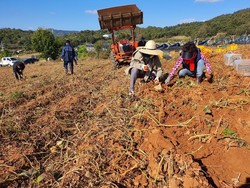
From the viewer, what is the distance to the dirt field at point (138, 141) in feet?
8.91

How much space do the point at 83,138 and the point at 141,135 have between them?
79cm

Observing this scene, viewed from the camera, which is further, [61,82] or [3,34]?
[3,34]

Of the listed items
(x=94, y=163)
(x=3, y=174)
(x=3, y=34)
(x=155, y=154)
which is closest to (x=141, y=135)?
(x=155, y=154)

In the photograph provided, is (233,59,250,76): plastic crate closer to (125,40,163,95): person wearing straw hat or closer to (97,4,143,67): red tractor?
(125,40,163,95): person wearing straw hat

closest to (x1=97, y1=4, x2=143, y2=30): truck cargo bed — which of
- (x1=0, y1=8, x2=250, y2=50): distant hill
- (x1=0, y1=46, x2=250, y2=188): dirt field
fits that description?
(x1=0, y1=8, x2=250, y2=50): distant hill

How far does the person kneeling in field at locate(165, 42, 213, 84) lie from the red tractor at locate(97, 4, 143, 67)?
6.06 metres

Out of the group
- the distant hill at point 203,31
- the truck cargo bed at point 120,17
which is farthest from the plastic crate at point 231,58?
the distant hill at point 203,31

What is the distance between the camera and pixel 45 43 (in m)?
40.8

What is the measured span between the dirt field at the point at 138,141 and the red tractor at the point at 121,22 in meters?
6.35

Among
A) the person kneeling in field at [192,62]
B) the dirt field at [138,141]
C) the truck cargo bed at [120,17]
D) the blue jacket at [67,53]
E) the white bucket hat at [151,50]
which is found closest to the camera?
the dirt field at [138,141]

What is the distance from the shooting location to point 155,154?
294cm

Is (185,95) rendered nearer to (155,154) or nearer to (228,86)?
(228,86)

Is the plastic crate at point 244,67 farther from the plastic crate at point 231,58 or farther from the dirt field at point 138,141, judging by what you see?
the plastic crate at point 231,58

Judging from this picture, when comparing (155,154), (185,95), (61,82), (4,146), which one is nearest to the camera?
(155,154)
